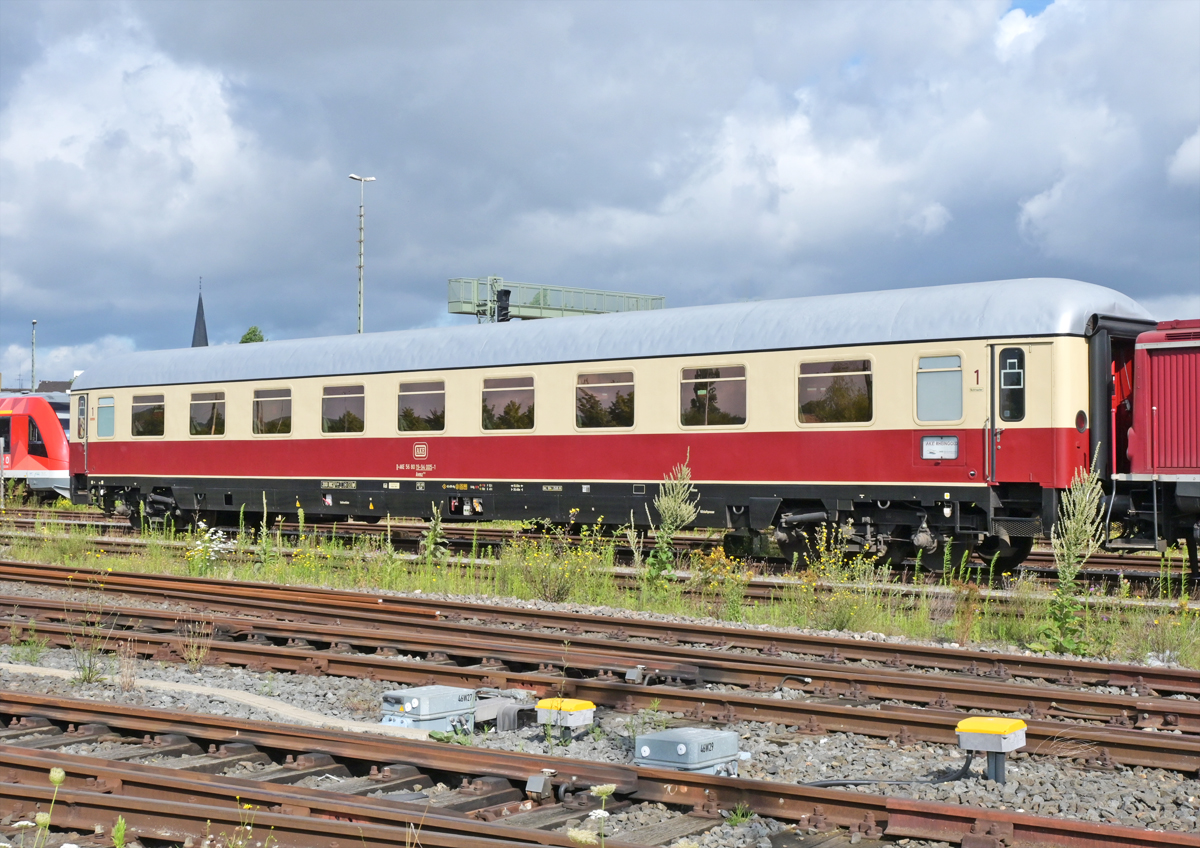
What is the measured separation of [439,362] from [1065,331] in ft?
30.2

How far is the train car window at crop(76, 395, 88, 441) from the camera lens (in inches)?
920

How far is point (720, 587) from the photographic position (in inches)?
520

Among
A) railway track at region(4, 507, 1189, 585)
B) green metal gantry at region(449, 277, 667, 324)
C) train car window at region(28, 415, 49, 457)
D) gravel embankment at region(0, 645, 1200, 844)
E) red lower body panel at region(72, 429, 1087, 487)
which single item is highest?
green metal gantry at region(449, 277, 667, 324)

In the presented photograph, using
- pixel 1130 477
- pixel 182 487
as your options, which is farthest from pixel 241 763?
pixel 182 487

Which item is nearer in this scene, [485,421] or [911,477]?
[911,477]

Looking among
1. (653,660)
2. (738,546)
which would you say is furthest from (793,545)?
(653,660)

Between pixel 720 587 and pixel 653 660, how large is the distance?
3998 mm

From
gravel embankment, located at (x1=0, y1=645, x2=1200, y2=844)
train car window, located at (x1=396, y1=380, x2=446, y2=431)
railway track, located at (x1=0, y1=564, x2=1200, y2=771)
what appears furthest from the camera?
train car window, located at (x1=396, y1=380, x2=446, y2=431)

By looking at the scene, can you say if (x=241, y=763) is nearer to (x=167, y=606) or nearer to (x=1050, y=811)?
(x=1050, y=811)

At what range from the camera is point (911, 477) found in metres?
14.1

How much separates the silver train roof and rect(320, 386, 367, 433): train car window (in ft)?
1.15

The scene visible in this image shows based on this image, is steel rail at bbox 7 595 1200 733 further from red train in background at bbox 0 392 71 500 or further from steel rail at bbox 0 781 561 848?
red train in background at bbox 0 392 71 500

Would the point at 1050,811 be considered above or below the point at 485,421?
below

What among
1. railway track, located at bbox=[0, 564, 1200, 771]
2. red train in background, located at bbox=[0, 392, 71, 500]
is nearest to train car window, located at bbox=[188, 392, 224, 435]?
railway track, located at bbox=[0, 564, 1200, 771]
